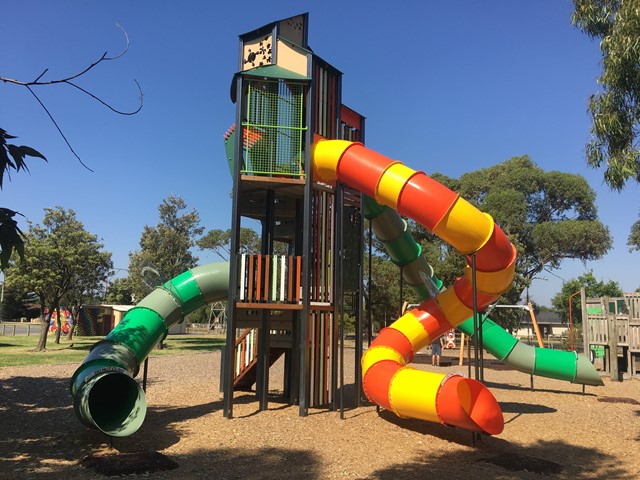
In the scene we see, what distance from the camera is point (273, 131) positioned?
33.8ft

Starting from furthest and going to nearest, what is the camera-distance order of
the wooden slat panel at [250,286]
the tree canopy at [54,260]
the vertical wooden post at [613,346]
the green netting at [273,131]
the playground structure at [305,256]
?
the tree canopy at [54,260], the vertical wooden post at [613,346], the green netting at [273,131], the wooden slat panel at [250,286], the playground structure at [305,256]

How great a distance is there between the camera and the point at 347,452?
7.27m

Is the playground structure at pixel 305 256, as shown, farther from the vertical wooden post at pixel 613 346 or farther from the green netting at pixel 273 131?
the vertical wooden post at pixel 613 346

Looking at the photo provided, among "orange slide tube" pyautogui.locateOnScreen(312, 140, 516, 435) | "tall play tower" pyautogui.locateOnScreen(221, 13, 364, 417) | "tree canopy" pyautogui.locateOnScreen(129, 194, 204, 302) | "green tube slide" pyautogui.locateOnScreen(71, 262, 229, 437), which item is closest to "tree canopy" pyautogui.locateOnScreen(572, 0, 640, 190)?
"orange slide tube" pyautogui.locateOnScreen(312, 140, 516, 435)

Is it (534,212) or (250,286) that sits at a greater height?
(534,212)

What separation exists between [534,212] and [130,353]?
37.2 metres

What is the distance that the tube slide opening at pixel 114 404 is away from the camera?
7203 mm

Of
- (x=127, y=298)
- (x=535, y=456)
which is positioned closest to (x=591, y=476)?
(x=535, y=456)

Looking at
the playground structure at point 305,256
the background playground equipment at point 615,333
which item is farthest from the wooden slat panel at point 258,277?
the background playground equipment at point 615,333

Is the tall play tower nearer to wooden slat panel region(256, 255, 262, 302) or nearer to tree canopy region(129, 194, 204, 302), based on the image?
wooden slat panel region(256, 255, 262, 302)

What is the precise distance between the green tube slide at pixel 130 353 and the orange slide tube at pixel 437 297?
10.8 ft

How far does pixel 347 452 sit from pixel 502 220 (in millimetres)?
31364

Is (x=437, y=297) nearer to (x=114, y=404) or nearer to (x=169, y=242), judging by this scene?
(x=114, y=404)

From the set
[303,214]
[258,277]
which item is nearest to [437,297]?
[303,214]
